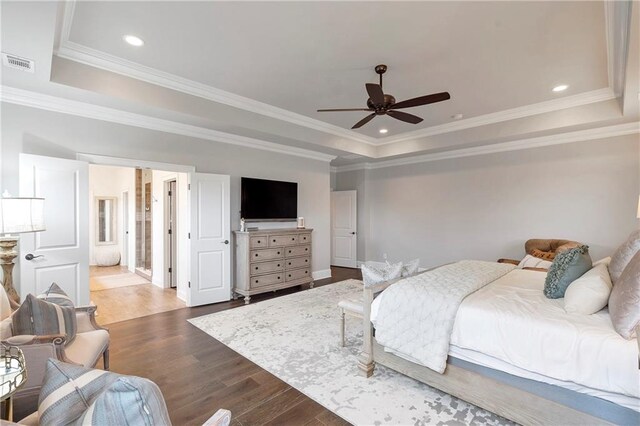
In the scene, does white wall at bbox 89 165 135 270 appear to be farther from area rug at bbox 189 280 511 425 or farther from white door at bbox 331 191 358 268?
area rug at bbox 189 280 511 425

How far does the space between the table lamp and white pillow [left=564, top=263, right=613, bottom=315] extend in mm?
4231

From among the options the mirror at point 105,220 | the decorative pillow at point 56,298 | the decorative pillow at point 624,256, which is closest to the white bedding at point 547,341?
the decorative pillow at point 624,256

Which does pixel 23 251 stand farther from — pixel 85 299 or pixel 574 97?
pixel 574 97

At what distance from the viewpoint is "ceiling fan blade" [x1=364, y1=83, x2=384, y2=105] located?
282 centimetres

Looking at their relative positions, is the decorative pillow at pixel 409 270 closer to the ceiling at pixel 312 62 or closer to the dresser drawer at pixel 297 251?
the ceiling at pixel 312 62

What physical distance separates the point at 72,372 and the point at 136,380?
37 cm

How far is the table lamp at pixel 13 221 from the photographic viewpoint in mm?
2518

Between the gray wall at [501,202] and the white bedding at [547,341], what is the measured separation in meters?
3.53

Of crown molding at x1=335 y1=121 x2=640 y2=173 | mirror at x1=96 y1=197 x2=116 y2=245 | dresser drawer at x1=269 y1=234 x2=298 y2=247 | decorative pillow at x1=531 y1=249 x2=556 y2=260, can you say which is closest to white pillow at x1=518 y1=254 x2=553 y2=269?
decorative pillow at x1=531 y1=249 x2=556 y2=260

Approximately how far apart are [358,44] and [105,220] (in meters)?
8.44

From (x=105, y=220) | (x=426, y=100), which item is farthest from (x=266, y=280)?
(x=105, y=220)

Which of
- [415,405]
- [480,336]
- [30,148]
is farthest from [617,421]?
[30,148]

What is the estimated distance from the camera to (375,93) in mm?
2922

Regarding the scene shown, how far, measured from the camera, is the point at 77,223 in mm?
3488
